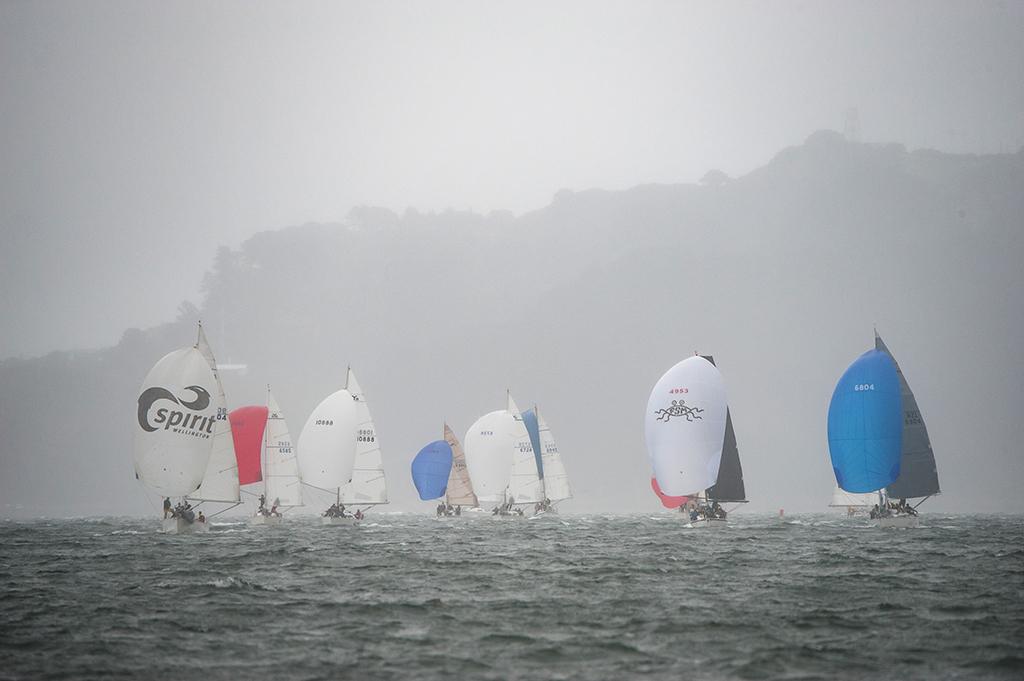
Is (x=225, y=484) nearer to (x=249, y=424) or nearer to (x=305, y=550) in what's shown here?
(x=249, y=424)

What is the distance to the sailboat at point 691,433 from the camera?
170 ft

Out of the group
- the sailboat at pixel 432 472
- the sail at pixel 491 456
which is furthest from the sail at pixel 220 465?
the sail at pixel 491 456

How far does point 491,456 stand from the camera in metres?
75.4

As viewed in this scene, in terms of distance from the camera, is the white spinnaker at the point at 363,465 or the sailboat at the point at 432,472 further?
the sailboat at the point at 432,472

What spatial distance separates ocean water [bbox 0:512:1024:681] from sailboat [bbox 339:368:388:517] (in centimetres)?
2927

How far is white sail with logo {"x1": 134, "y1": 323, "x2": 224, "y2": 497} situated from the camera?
47.2m

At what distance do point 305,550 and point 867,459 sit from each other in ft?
97.4

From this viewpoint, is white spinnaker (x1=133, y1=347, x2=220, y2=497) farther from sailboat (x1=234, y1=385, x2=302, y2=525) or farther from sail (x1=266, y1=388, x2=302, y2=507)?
sail (x1=266, y1=388, x2=302, y2=507)

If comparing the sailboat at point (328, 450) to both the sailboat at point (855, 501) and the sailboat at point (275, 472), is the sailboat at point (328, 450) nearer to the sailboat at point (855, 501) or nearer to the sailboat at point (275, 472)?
the sailboat at point (275, 472)

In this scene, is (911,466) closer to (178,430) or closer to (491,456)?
(491,456)

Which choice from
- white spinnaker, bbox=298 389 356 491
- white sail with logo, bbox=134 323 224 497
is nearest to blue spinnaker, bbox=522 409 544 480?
white spinnaker, bbox=298 389 356 491

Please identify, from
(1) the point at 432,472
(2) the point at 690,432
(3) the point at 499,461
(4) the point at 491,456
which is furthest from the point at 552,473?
(2) the point at 690,432

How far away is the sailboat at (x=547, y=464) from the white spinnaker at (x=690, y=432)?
95.2 ft

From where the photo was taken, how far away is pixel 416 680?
13.4 m
